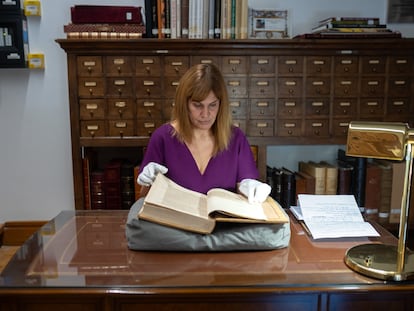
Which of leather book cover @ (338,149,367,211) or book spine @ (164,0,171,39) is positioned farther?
leather book cover @ (338,149,367,211)

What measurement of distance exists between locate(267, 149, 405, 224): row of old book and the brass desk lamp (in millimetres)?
1688

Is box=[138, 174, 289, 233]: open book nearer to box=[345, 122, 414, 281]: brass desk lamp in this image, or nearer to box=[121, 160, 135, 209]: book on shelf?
box=[345, 122, 414, 281]: brass desk lamp

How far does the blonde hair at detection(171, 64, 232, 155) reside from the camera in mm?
1657

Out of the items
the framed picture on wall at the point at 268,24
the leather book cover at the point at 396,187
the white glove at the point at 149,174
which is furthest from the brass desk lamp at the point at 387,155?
the framed picture on wall at the point at 268,24

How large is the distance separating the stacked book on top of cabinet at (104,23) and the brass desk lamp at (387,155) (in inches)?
72.3

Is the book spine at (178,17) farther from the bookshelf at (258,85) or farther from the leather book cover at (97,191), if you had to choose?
the leather book cover at (97,191)

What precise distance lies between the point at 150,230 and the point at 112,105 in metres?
1.61

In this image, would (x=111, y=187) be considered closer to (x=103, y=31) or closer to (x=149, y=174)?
(x=103, y=31)

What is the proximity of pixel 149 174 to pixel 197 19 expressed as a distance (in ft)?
4.65

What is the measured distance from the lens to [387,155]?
3.48ft

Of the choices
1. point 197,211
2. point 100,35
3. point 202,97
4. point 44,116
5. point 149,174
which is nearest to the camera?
point 197,211

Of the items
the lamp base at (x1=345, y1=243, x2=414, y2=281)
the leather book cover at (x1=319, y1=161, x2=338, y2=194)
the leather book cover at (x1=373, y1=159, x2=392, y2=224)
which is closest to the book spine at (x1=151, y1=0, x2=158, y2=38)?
the leather book cover at (x1=319, y1=161, x2=338, y2=194)

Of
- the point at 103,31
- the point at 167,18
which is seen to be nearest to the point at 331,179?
the point at 167,18

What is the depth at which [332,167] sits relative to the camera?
2.85 metres
